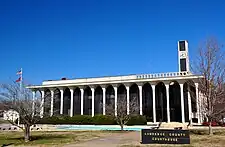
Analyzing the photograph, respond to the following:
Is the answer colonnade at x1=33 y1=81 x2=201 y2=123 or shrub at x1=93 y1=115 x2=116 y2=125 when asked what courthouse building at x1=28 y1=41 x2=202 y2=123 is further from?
shrub at x1=93 y1=115 x2=116 y2=125

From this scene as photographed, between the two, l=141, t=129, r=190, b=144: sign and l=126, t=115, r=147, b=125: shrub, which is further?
l=126, t=115, r=147, b=125: shrub

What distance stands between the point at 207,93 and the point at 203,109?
2.04 m

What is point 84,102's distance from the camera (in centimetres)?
5569

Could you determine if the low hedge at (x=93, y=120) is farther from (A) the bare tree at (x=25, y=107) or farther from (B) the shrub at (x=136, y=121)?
(A) the bare tree at (x=25, y=107)

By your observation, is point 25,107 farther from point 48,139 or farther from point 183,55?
point 183,55

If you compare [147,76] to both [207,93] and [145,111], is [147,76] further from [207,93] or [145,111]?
[207,93]

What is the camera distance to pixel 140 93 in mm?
49094

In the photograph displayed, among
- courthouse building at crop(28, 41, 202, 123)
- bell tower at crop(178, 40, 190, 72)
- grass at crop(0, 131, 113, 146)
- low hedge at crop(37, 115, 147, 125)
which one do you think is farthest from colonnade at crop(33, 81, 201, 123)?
grass at crop(0, 131, 113, 146)

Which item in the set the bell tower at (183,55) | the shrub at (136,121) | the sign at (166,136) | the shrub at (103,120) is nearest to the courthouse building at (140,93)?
the bell tower at (183,55)

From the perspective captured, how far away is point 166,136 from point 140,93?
32.9 meters

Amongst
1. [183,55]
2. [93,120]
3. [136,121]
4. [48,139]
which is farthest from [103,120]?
[48,139]

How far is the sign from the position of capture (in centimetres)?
1595

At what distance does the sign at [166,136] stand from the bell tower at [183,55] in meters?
35.7

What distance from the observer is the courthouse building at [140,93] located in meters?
46.5
